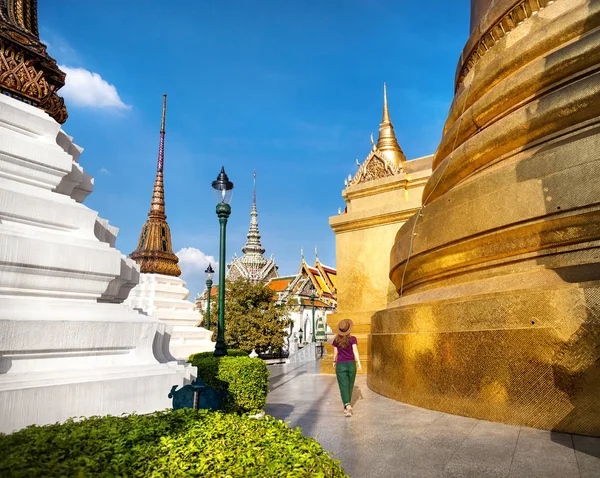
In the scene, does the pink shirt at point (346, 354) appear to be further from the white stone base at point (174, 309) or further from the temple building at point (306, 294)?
the temple building at point (306, 294)

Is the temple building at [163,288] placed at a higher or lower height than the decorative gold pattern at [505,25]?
lower

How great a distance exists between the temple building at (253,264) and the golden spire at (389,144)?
35.3 meters

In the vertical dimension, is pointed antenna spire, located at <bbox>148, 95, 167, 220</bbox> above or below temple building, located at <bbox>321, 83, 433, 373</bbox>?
above

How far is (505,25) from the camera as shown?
6.37 meters

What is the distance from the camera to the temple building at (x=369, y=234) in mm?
11148

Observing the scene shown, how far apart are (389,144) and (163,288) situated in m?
9.34

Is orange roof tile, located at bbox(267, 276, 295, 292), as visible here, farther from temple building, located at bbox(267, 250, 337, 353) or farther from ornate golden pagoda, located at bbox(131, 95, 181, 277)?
ornate golden pagoda, located at bbox(131, 95, 181, 277)

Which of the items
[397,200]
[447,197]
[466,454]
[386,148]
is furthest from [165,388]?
[386,148]

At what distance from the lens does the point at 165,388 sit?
3.78 metres

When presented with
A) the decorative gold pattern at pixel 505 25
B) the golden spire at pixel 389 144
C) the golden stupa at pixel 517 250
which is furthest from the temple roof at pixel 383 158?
the golden stupa at pixel 517 250

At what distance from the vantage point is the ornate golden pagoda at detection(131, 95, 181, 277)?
15.1 m

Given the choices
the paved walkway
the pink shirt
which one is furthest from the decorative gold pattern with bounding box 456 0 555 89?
the paved walkway

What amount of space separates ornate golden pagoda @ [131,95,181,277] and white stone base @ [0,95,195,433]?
36.5ft

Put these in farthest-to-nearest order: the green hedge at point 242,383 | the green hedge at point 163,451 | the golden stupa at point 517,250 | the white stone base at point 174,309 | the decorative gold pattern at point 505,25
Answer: the white stone base at point 174,309, the decorative gold pattern at point 505,25, the green hedge at point 242,383, the golden stupa at point 517,250, the green hedge at point 163,451
